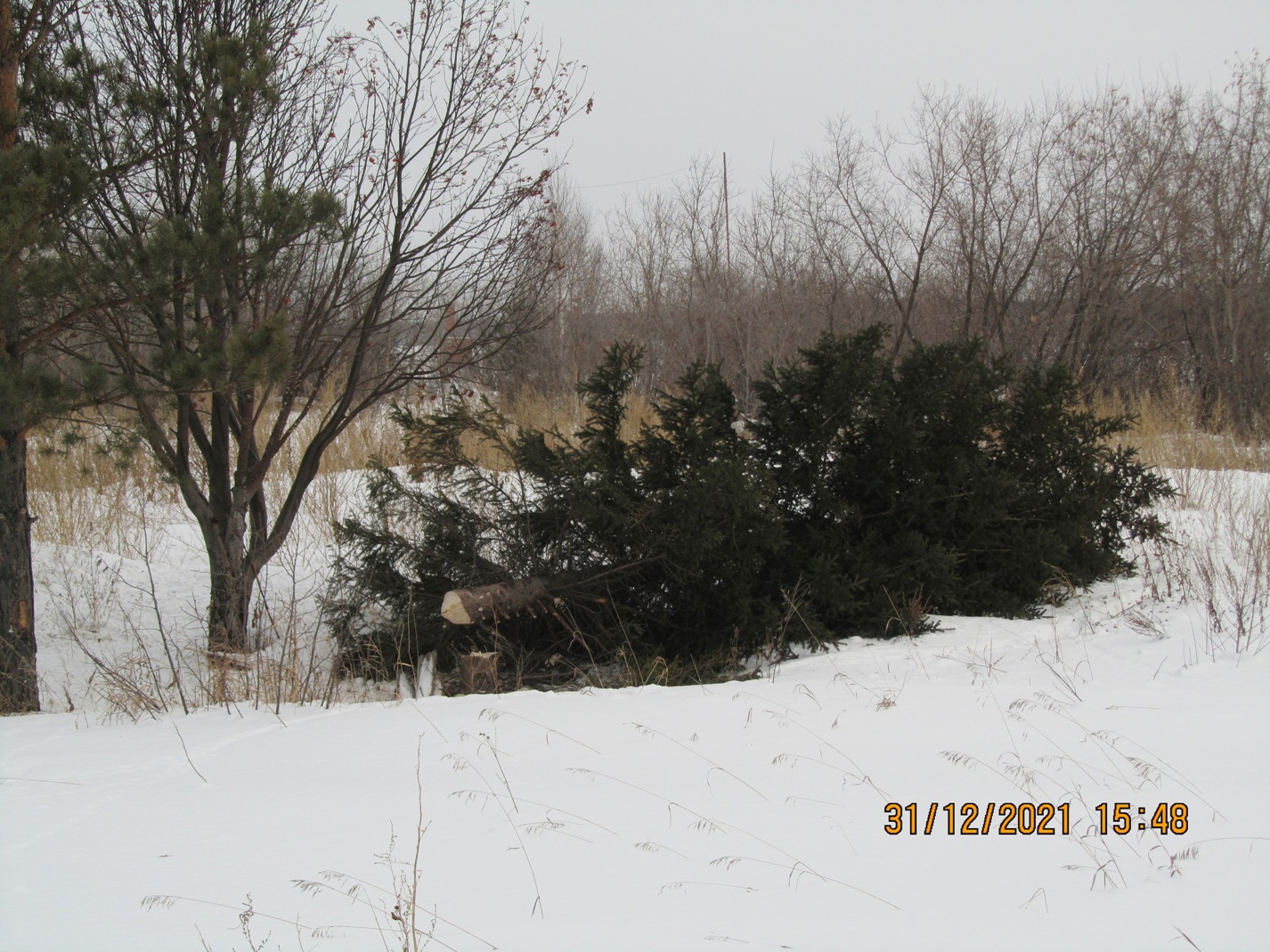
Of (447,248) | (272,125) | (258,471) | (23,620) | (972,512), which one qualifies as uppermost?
(272,125)

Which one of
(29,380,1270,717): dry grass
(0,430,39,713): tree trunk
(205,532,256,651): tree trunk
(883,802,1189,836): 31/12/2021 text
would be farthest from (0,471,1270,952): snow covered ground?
(205,532,256,651): tree trunk

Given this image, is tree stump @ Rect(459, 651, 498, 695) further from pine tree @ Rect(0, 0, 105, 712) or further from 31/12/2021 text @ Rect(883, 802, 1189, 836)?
31/12/2021 text @ Rect(883, 802, 1189, 836)

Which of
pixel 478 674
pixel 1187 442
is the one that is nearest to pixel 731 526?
pixel 478 674

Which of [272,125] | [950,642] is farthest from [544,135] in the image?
[950,642]

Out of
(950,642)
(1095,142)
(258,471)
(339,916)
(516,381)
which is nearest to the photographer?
(339,916)

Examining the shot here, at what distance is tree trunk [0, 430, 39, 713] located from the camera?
4.98 m

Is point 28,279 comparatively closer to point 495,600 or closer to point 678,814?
point 495,600

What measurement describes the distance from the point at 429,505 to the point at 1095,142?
13.3 metres

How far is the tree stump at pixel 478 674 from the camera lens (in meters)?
5.20

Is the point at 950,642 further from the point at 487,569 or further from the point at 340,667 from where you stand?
the point at 340,667

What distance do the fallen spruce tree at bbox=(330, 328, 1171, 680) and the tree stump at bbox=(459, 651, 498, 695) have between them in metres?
0.20

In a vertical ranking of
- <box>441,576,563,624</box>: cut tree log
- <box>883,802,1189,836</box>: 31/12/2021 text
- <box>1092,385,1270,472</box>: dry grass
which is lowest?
<box>883,802,1189,836</box>: 31/12/2021 text

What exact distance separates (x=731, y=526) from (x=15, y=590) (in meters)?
4.21

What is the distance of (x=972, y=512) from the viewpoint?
6.32m
